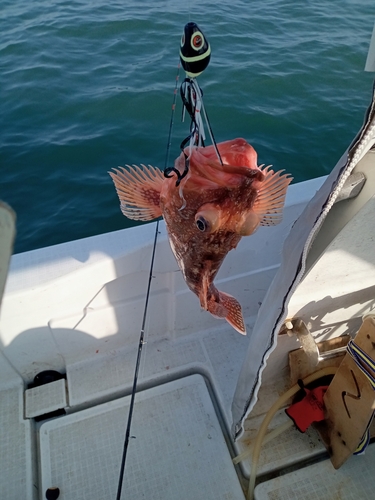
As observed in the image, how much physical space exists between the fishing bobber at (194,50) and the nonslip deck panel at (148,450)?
104 inches

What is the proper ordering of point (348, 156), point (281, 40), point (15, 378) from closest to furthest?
point (348, 156) → point (15, 378) → point (281, 40)

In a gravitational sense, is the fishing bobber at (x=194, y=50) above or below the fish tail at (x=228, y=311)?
above

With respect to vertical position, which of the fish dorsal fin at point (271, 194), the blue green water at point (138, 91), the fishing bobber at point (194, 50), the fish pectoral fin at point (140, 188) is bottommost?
the blue green water at point (138, 91)

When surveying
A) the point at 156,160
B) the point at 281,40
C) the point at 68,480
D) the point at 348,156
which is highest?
the point at 348,156

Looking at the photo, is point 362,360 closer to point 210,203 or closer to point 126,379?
point 210,203

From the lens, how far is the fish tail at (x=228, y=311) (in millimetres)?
1995

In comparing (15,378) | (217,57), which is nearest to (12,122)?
(217,57)

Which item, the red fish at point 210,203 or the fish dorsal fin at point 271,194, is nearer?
the red fish at point 210,203

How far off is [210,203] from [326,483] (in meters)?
2.47

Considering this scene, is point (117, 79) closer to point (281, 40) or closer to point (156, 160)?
point (156, 160)

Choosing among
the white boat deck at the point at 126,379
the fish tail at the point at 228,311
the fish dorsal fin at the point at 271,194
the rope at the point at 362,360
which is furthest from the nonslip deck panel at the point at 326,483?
the fish dorsal fin at the point at 271,194

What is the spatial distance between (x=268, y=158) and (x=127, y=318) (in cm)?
422

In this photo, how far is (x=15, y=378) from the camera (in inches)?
130

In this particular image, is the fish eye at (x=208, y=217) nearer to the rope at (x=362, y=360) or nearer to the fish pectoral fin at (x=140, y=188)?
the fish pectoral fin at (x=140, y=188)
